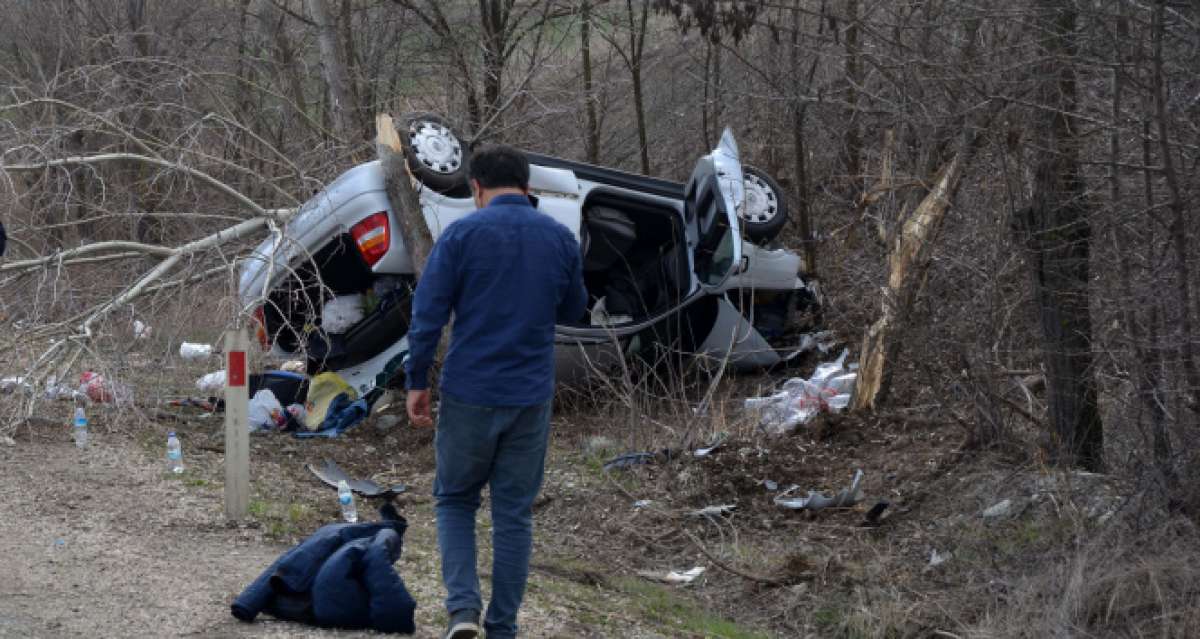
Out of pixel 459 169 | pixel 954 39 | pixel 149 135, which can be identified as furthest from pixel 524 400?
pixel 149 135

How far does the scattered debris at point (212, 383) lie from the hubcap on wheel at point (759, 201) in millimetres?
4483

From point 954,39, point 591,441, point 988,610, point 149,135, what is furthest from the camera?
point 149,135

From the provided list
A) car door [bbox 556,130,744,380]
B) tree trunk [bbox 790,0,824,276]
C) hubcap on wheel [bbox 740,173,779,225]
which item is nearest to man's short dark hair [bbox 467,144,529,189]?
car door [bbox 556,130,744,380]

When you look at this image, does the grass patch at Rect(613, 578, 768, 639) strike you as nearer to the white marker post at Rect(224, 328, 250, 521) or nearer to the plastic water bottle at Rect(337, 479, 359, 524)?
the plastic water bottle at Rect(337, 479, 359, 524)

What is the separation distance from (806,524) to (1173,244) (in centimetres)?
259

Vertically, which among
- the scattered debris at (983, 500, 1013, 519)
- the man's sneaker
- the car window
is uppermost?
the car window

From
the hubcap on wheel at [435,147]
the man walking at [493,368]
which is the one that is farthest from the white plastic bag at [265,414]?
the man walking at [493,368]

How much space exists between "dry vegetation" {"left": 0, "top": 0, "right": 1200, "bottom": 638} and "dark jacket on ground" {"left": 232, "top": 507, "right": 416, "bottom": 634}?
0.38ft

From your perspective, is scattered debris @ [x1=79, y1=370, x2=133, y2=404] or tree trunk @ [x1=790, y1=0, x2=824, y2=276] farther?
tree trunk @ [x1=790, y1=0, x2=824, y2=276]

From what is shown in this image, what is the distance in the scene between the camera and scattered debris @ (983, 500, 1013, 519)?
704 cm

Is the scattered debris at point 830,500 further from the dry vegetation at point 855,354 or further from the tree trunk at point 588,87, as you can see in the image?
the tree trunk at point 588,87

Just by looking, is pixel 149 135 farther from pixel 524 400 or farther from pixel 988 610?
pixel 988 610

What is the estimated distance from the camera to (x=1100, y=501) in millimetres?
6629

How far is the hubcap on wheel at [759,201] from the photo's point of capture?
1140 centimetres
